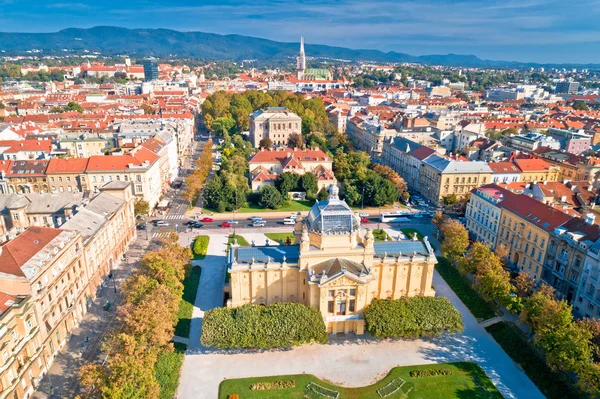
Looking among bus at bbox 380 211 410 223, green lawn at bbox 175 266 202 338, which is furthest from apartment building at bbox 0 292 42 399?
bus at bbox 380 211 410 223

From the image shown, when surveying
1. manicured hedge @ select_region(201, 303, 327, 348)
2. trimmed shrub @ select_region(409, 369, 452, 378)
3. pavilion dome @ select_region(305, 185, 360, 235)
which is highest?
pavilion dome @ select_region(305, 185, 360, 235)

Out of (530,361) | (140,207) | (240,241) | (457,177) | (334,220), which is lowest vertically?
(240,241)

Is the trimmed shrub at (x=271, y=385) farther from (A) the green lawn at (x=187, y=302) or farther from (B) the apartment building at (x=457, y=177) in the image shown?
(B) the apartment building at (x=457, y=177)

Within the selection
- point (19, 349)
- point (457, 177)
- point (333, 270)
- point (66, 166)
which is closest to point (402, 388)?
point (333, 270)

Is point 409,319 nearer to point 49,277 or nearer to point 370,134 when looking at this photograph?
point 49,277

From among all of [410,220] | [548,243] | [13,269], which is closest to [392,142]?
[410,220]

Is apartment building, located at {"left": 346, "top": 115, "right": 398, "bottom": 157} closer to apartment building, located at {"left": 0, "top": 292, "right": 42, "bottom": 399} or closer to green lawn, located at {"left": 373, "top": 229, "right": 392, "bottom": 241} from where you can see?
green lawn, located at {"left": 373, "top": 229, "right": 392, "bottom": 241}

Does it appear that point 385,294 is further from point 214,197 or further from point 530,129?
point 530,129
